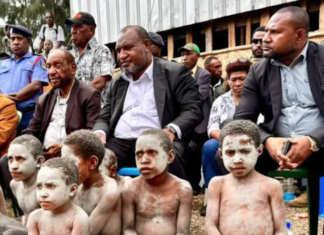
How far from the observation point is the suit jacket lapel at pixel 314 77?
331cm

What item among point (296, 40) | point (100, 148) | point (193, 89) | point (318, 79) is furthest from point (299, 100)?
point (100, 148)

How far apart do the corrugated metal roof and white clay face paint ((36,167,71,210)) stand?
687cm

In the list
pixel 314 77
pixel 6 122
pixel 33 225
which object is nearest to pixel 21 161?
pixel 33 225

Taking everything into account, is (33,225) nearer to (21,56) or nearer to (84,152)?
(84,152)

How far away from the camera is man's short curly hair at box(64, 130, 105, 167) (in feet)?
10.5

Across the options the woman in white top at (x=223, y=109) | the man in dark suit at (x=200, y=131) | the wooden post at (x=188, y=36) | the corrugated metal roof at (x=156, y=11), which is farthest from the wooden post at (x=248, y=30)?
the woman in white top at (x=223, y=109)

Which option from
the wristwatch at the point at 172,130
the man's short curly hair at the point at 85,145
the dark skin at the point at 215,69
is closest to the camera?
the man's short curly hair at the point at 85,145

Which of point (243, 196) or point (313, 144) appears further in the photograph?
point (313, 144)

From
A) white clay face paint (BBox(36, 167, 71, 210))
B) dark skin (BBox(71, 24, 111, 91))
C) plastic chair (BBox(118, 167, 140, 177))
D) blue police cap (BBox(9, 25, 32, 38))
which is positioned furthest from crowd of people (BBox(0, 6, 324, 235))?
blue police cap (BBox(9, 25, 32, 38))

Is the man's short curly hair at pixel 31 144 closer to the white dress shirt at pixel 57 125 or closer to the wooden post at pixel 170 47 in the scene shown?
the white dress shirt at pixel 57 125

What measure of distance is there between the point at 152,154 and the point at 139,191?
29 cm

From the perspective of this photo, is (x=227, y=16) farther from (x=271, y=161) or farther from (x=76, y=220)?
(x=76, y=220)

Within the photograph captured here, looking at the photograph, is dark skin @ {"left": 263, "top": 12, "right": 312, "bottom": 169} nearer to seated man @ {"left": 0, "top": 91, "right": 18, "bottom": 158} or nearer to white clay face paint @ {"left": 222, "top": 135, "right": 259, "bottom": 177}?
white clay face paint @ {"left": 222, "top": 135, "right": 259, "bottom": 177}

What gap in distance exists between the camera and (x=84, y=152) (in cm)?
321
